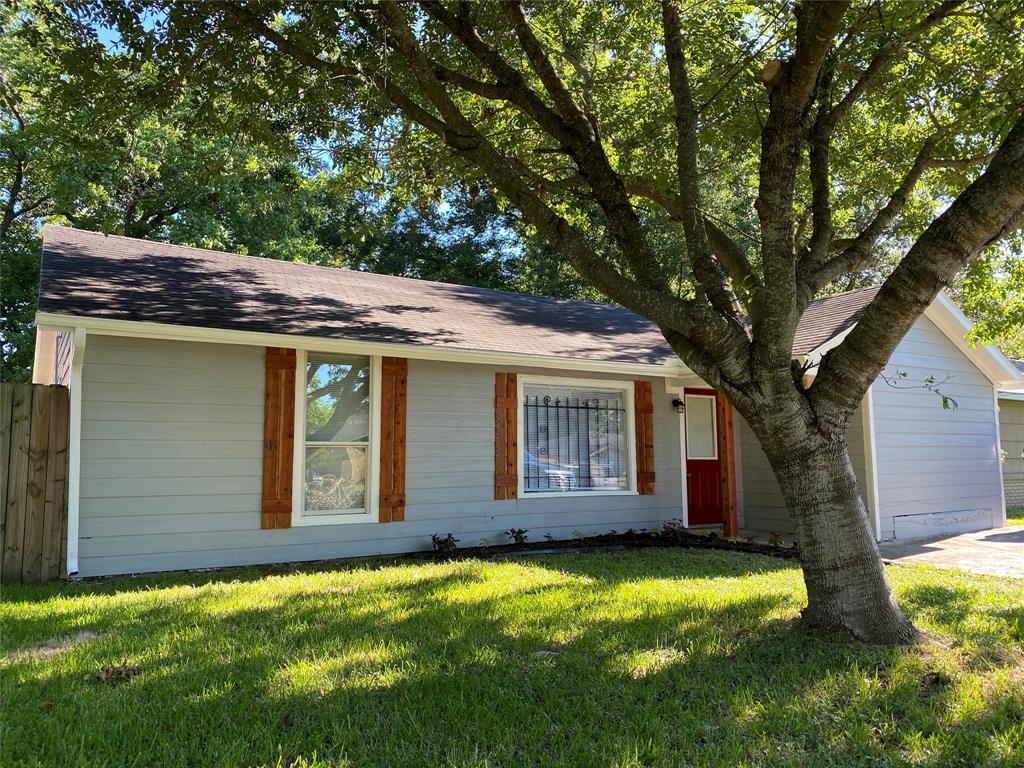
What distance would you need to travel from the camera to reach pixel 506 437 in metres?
8.62

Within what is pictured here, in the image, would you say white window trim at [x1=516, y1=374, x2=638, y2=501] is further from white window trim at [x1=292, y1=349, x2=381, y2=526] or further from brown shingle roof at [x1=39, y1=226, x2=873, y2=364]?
white window trim at [x1=292, y1=349, x2=381, y2=526]

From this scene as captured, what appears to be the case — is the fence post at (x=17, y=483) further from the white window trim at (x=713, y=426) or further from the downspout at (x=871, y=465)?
the downspout at (x=871, y=465)

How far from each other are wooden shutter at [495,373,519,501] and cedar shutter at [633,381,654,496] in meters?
1.95

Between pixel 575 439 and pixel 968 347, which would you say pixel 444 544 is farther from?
pixel 968 347

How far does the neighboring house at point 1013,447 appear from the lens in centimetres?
1406

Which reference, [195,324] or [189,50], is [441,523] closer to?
[195,324]

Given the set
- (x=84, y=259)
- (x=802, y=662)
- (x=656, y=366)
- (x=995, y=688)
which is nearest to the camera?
(x=995, y=688)

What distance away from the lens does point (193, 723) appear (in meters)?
2.95

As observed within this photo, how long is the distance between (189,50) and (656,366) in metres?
6.46

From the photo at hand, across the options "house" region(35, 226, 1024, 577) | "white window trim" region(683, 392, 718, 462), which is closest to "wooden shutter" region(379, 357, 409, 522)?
"house" region(35, 226, 1024, 577)

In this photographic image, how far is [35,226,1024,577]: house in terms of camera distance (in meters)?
6.54

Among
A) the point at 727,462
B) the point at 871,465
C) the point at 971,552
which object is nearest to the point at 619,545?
the point at 727,462

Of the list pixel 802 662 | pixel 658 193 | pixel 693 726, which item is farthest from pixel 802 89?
pixel 693 726

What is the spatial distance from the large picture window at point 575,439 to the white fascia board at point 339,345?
1.54 ft
